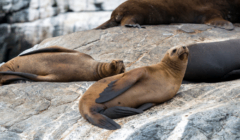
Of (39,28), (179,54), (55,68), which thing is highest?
(179,54)

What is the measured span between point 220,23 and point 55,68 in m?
4.34

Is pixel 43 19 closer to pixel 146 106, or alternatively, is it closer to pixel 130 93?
pixel 130 93

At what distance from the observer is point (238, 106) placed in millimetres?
2361

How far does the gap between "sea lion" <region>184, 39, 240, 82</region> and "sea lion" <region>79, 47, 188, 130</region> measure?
0.93m

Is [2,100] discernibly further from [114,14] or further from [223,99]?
Answer: [114,14]

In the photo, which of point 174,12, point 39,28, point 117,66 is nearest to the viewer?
point 117,66

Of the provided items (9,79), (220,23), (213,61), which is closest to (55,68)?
(9,79)

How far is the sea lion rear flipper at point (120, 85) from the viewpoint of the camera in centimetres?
273

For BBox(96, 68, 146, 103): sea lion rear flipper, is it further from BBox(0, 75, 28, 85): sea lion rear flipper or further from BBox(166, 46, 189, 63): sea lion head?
BBox(0, 75, 28, 85): sea lion rear flipper

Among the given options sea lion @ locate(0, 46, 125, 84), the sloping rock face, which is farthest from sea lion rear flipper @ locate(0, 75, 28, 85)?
the sloping rock face

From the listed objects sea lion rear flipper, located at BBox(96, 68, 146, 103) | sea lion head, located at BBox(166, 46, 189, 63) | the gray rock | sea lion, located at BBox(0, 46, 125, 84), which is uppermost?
sea lion head, located at BBox(166, 46, 189, 63)

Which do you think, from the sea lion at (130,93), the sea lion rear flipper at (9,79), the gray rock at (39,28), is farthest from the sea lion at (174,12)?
the sea lion at (130,93)

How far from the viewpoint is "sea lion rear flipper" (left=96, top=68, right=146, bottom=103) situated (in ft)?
8.97

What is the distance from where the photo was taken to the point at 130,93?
2.86m
